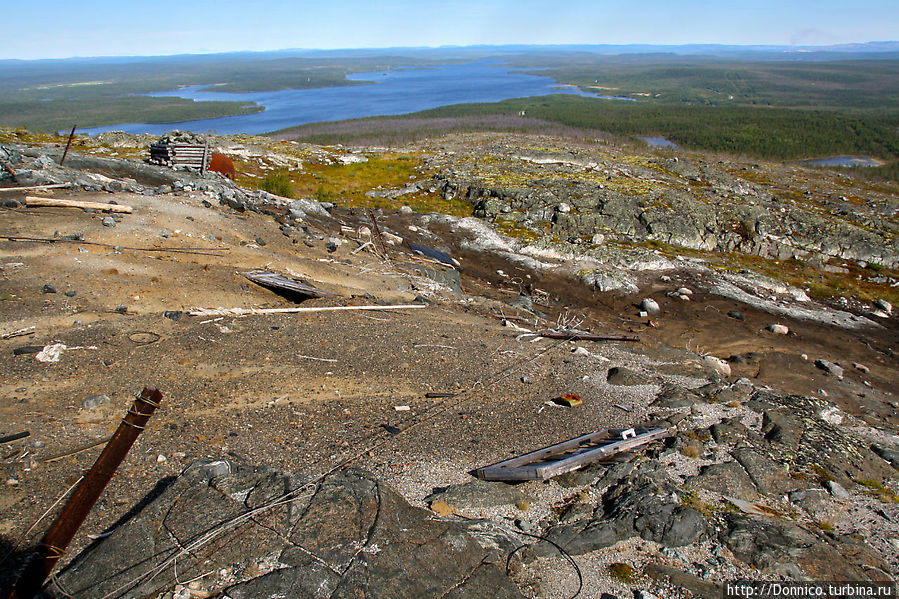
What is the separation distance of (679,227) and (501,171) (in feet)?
58.8

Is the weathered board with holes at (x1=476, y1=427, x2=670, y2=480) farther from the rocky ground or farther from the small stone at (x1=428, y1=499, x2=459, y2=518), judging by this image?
the small stone at (x1=428, y1=499, x2=459, y2=518)

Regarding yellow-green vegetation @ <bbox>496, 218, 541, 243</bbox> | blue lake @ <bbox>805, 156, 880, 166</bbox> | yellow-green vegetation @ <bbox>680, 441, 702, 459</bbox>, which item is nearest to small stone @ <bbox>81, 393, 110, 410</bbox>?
yellow-green vegetation @ <bbox>680, 441, 702, 459</bbox>

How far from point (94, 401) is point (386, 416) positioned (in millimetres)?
5264

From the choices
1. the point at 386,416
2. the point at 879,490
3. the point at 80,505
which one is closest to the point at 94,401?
the point at 80,505

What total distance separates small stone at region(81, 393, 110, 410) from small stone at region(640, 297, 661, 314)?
21463 mm

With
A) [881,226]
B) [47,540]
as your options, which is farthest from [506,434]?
[881,226]

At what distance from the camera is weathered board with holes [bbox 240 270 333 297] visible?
572 inches

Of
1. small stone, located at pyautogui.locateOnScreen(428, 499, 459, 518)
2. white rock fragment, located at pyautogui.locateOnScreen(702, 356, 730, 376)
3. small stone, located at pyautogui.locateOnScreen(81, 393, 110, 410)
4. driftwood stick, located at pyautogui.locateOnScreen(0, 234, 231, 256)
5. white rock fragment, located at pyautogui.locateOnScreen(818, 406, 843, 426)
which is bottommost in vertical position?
white rock fragment, located at pyautogui.locateOnScreen(702, 356, 730, 376)

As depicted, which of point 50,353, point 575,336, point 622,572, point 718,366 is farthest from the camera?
point 575,336

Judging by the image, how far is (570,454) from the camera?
31.2ft

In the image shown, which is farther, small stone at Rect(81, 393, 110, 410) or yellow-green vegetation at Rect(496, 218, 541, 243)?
yellow-green vegetation at Rect(496, 218, 541, 243)

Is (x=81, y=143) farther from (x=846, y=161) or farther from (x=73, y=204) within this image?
(x=846, y=161)

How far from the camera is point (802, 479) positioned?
9.84m

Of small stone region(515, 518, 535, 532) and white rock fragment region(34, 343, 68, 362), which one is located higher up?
white rock fragment region(34, 343, 68, 362)
